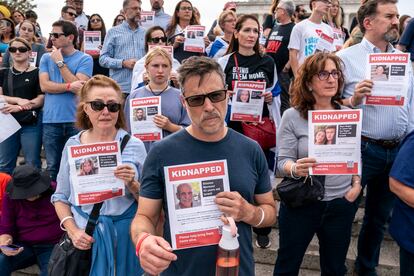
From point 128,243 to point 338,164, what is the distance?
148cm

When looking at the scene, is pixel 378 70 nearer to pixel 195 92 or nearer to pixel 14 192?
pixel 195 92

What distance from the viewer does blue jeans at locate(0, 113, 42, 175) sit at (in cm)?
488

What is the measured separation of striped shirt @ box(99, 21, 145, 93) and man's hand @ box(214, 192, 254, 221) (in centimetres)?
417

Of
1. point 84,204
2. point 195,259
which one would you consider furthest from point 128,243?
point 195,259

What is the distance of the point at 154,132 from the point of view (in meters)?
3.62

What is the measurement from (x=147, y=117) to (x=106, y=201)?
1149mm

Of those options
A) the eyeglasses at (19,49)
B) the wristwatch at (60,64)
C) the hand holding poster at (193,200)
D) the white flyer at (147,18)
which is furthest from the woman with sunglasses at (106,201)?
the white flyer at (147,18)

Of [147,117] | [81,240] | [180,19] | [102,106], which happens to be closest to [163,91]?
[147,117]

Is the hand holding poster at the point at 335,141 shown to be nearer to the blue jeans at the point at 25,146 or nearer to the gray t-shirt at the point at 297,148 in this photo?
the gray t-shirt at the point at 297,148

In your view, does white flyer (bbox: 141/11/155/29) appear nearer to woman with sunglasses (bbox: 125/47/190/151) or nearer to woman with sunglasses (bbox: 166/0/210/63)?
woman with sunglasses (bbox: 166/0/210/63)

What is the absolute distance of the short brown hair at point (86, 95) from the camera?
279 centimetres

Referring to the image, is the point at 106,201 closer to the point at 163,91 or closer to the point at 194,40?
the point at 163,91

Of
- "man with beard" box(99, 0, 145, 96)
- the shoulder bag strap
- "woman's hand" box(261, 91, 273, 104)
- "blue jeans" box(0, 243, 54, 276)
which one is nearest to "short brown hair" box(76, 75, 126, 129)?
the shoulder bag strap

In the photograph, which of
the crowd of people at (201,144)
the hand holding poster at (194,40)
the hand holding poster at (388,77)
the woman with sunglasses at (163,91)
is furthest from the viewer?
the hand holding poster at (194,40)
